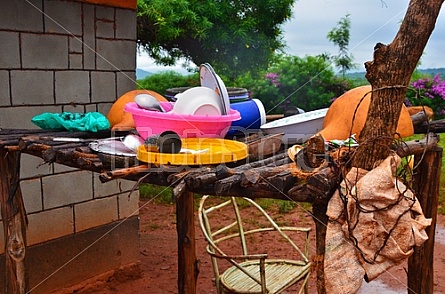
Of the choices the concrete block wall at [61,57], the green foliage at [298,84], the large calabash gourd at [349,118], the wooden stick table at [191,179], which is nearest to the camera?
the wooden stick table at [191,179]

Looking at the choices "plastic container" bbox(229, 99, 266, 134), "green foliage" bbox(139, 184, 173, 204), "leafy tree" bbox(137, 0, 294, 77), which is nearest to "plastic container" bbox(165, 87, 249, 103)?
"plastic container" bbox(229, 99, 266, 134)

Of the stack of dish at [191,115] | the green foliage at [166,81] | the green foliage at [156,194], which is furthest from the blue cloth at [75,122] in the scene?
the green foliage at [166,81]

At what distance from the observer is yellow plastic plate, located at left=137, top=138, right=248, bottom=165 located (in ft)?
6.26

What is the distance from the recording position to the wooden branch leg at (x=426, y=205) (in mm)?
2447

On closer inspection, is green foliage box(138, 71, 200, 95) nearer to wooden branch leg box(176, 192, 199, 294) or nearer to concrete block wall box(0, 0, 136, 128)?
concrete block wall box(0, 0, 136, 128)

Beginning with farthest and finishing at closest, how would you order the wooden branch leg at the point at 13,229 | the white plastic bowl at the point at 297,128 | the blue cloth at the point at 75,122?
the wooden branch leg at the point at 13,229
the blue cloth at the point at 75,122
the white plastic bowl at the point at 297,128

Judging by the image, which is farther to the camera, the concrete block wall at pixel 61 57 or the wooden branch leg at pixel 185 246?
the concrete block wall at pixel 61 57

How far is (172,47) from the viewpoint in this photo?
6883 millimetres

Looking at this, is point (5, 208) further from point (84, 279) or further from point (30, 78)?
point (84, 279)

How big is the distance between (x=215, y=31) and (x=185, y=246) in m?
4.06

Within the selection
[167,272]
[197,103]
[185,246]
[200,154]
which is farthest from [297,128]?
[167,272]

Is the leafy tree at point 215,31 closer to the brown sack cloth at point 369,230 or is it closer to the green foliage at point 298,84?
the green foliage at point 298,84

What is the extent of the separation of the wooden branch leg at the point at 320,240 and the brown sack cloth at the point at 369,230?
1.3 inches

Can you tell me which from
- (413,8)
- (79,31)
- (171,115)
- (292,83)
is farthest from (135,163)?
(292,83)
